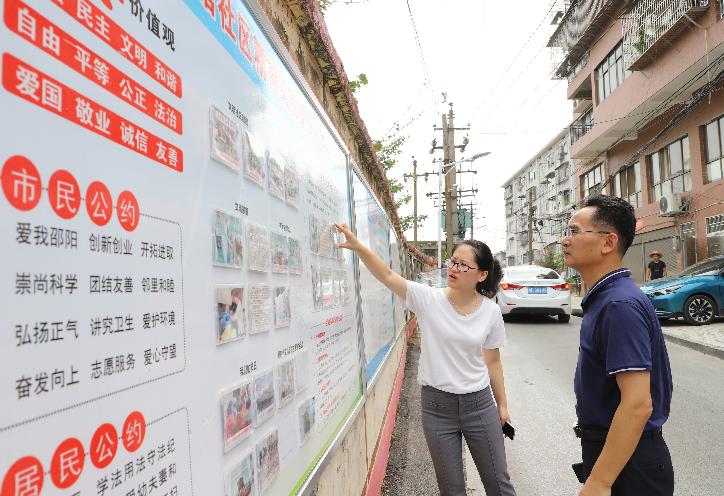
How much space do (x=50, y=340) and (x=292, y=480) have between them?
108cm

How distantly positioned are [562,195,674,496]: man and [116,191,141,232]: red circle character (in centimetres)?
149

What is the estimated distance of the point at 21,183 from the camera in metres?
0.62

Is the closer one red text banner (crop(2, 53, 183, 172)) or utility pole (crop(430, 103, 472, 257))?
red text banner (crop(2, 53, 183, 172))

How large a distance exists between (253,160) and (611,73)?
22866 mm

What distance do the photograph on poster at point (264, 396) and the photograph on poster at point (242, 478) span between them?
0.33ft

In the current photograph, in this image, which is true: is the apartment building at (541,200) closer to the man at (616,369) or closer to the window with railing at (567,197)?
the window with railing at (567,197)

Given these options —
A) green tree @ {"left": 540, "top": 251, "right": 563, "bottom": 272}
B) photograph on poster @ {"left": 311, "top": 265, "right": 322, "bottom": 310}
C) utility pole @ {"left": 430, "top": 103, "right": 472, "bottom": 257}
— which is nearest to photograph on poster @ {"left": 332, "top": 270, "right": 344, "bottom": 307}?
photograph on poster @ {"left": 311, "top": 265, "right": 322, "bottom": 310}

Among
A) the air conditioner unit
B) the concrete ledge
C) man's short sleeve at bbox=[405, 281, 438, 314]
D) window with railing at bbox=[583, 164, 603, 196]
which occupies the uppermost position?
window with railing at bbox=[583, 164, 603, 196]

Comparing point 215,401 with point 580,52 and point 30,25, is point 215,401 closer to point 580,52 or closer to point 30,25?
point 30,25

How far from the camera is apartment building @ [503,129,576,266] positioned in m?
40.6

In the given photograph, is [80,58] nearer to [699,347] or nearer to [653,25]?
[699,347]


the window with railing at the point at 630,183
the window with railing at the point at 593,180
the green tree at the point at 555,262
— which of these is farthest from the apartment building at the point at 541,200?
the window with railing at the point at 630,183

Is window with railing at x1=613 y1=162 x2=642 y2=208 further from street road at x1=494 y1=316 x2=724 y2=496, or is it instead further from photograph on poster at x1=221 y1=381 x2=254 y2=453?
photograph on poster at x1=221 y1=381 x2=254 y2=453

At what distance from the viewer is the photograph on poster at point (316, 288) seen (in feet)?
6.28
